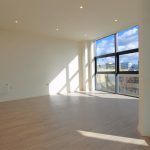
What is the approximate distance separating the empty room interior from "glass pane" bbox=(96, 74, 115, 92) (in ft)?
0.17

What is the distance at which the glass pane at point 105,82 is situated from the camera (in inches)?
292

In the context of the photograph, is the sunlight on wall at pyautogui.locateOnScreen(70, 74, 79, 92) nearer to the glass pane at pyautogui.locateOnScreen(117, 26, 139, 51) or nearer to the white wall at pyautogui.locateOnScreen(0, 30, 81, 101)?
the white wall at pyautogui.locateOnScreen(0, 30, 81, 101)

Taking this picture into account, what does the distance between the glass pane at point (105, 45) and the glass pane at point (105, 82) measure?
3.95ft

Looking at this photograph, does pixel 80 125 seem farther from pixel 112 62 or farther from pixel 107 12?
pixel 112 62

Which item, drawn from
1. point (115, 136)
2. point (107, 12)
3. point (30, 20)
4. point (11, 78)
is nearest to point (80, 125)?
point (115, 136)

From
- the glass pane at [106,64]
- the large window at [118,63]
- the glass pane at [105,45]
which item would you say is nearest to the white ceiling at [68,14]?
the large window at [118,63]

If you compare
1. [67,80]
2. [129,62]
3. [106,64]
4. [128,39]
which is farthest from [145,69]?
[67,80]

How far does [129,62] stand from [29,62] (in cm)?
437

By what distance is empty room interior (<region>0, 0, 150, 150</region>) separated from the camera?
265cm

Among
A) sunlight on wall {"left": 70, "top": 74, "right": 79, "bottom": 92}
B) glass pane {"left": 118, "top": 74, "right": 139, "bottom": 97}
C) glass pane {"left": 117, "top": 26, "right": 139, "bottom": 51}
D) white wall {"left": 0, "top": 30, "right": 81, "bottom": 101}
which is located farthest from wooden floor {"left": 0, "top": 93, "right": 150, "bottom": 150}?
sunlight on wall {"left": 70, "top": 74, "right": 79, "bottom": 92}

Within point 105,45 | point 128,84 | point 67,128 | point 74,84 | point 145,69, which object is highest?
point 105,45

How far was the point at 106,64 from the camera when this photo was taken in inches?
304

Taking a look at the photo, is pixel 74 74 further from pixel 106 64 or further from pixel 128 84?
pixel 128 84

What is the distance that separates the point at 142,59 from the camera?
8.79 feet
